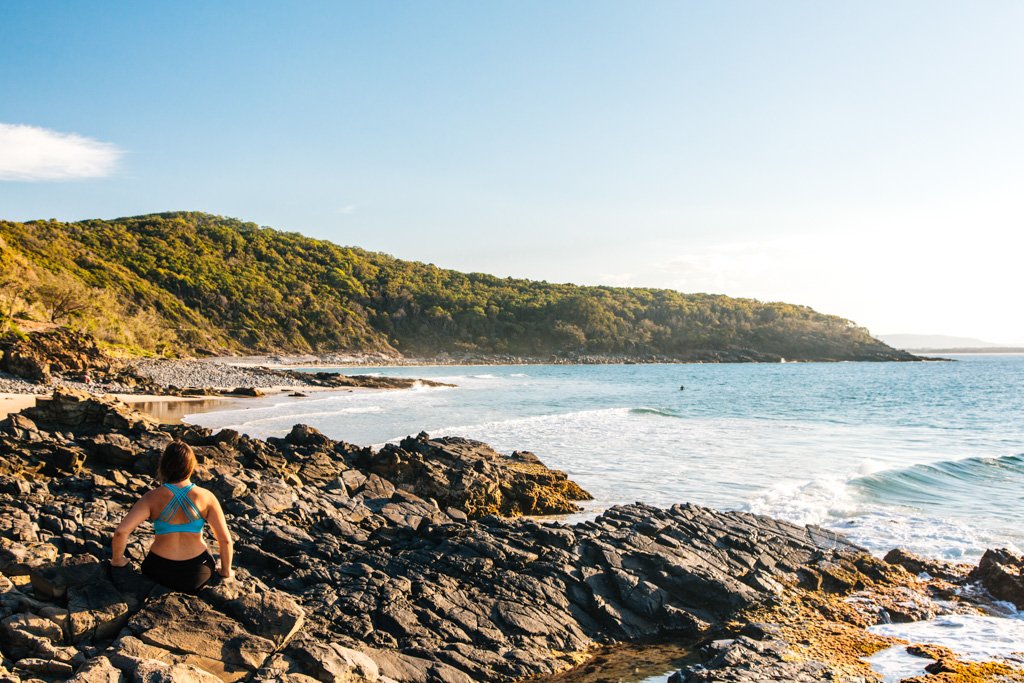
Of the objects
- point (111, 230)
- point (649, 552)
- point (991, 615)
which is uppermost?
point (111, 230)

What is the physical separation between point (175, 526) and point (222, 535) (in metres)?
0.35

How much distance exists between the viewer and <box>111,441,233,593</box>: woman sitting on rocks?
5520mm

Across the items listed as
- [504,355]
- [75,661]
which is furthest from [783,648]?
[504,355]

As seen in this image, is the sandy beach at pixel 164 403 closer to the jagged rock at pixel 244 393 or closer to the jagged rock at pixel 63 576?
the jagged rock at pixel 244 393

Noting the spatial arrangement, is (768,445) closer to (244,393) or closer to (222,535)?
(222,535)

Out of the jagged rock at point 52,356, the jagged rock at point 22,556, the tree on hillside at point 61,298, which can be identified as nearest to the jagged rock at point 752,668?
the jagged rock at point 22,556

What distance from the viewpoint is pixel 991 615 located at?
861 cm

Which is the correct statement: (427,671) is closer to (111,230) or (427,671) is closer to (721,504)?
(721,504)

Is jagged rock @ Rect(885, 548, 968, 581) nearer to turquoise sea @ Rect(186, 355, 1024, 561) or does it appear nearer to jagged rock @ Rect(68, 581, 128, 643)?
turquoise sea @ Rect(186, 355, 1024, 561)

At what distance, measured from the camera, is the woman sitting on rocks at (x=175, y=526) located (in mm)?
5520

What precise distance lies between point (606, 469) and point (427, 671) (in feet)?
42.1

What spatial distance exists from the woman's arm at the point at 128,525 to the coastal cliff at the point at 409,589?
15 cm

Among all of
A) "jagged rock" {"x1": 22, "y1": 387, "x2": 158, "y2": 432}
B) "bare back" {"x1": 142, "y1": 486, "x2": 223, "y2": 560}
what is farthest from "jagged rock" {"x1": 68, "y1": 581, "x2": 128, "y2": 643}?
"jagged rock" {"x1": 22, "y1": 387, "x2": 158, "y2": 432}

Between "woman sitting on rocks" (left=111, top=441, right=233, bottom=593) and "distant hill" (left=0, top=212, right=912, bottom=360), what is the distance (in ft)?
174
